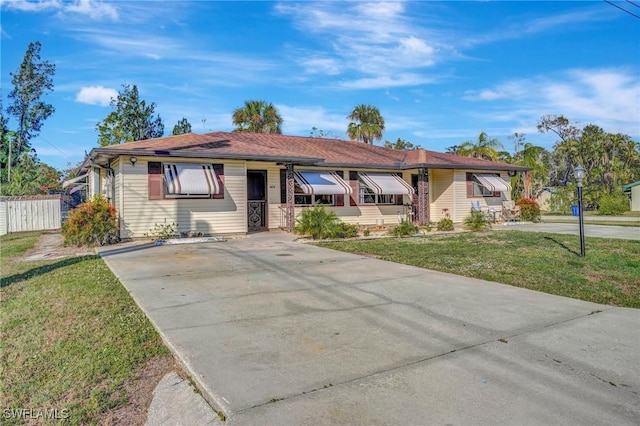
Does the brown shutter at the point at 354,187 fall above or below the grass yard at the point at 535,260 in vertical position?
above

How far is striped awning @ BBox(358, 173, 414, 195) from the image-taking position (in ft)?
56.0

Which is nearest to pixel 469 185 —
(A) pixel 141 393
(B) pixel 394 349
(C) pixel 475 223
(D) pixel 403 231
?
(C) pixel 475 223

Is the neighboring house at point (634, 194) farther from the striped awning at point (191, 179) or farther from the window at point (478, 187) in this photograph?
the striped awning at point (191, 179)

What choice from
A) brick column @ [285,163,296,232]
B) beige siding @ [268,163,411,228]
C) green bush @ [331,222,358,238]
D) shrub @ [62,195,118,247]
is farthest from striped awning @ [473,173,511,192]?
shrub @ [62,195,118,247]

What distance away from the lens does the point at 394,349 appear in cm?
367

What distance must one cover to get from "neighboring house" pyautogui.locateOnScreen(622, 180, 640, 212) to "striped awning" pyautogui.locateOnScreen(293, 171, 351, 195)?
30778mm

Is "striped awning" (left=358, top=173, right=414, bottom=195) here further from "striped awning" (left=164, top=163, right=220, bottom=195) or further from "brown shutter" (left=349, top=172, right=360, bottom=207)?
"striped awning" (left=164, top=163, right=220, bottom=195)

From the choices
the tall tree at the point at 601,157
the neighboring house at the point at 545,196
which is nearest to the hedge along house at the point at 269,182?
the neighboring house at the point at 545,196

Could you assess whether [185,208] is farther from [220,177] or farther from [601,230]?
[601,230]

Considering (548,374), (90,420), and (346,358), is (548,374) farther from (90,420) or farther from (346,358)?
(90,420)

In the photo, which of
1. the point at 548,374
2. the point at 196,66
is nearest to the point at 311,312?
the point at 548,374

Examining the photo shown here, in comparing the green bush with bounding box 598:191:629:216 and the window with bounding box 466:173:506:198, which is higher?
the window with bounding box 466:173:506:198

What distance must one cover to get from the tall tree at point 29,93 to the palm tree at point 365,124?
948 inches

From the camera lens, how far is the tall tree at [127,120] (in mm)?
30220
